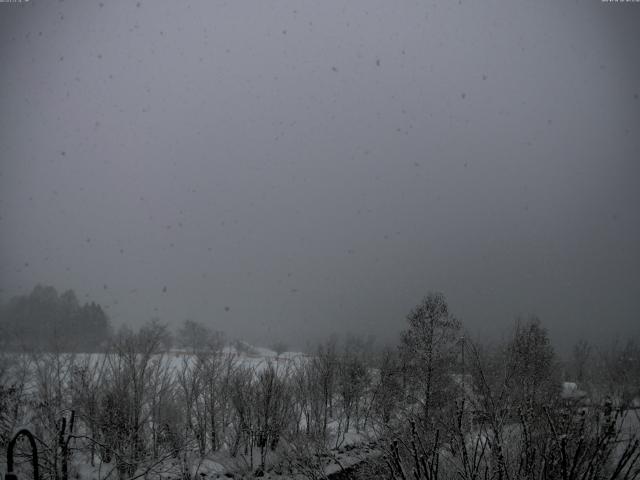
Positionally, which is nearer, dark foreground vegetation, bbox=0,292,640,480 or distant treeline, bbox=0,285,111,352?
dark foreground vegetation, bbox=0,292,640,480

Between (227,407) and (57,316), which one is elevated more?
(57,316)

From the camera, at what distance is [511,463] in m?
7.13

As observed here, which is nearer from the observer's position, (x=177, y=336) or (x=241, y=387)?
(x=241, y=387)

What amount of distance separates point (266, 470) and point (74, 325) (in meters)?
65.4

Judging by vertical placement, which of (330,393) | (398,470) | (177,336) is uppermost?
(398,470)

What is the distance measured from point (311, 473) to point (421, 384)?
77.6ft

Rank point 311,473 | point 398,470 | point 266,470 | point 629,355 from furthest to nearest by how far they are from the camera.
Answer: point 629,355 → point 266,470 → point 311,473 → point 398,470

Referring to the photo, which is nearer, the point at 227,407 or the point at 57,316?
the point at 227,407

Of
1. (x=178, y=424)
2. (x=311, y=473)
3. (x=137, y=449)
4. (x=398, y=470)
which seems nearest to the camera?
(x=398, y=470)

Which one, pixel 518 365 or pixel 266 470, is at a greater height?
pixel 518 365

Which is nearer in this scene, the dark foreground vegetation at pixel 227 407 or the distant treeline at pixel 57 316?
the dark foreground vegetation at pixel 227 407

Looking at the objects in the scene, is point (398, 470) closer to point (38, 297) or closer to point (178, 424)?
point (178, 424)

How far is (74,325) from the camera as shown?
6781 cm

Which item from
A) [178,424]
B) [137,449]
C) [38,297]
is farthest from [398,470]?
[38,297]
